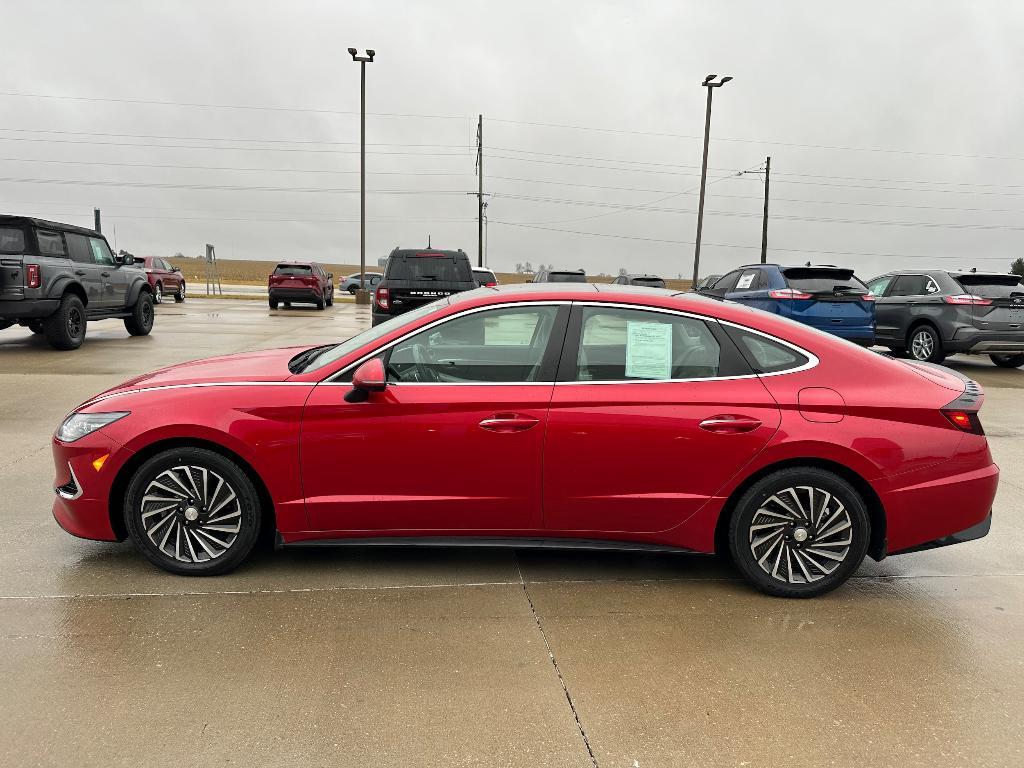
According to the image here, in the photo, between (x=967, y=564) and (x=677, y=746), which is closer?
(x=677, y=746)

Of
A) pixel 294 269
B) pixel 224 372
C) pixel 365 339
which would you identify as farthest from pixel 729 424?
pixel 294 269

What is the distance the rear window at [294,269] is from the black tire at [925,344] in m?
18.8

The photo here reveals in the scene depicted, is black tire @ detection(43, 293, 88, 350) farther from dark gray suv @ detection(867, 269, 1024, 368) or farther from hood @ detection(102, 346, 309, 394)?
dark gray suv @ detection(867, 269, 1024, 368)

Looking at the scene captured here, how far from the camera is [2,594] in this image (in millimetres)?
3566

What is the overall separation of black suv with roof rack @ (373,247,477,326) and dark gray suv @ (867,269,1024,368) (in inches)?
294

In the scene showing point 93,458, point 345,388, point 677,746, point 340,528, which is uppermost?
point 345,388

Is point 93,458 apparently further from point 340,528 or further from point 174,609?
point 340,528

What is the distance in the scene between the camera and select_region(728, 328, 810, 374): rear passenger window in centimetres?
366

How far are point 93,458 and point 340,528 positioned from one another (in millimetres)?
1251

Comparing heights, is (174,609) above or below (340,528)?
below

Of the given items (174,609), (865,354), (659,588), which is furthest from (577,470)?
(174,609)

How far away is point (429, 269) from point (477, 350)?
10.2 metres

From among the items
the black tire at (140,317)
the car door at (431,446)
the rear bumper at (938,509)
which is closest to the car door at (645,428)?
the car door at (431,446)

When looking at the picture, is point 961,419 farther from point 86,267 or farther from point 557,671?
point 86,267
